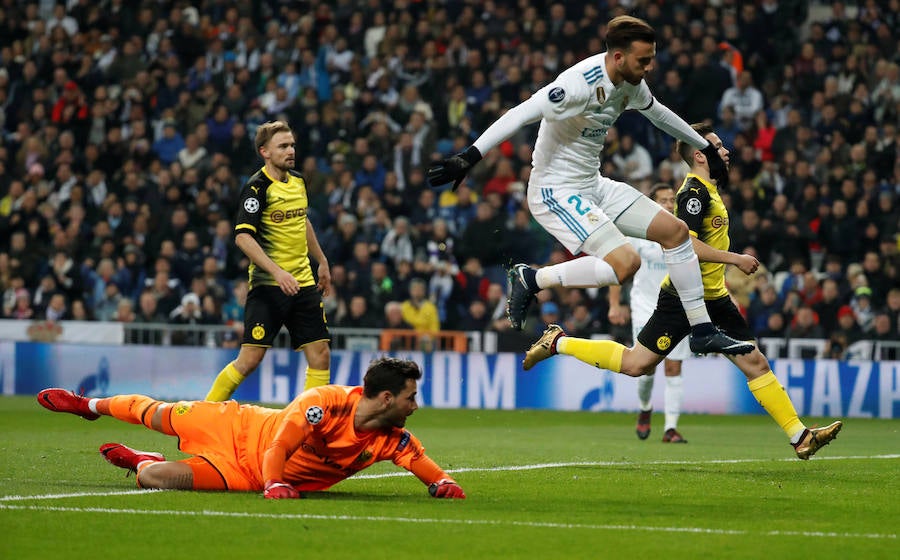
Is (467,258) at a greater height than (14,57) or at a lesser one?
lesser

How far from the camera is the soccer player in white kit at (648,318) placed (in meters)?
13.7

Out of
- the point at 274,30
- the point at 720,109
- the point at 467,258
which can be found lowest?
the point at 467,258

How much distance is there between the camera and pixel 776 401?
9906 mm

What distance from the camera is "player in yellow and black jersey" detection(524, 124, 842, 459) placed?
32.2 feet

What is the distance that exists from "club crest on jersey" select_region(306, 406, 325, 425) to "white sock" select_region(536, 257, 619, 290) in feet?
7.84

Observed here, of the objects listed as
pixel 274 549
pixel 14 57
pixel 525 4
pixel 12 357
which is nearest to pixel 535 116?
pixel 274 549

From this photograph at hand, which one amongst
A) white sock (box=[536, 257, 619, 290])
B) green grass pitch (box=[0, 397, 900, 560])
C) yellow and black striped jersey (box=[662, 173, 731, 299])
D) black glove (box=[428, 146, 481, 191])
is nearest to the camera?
green grass pitch (box=[0, 397, 900, 560])

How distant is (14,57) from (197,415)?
2041cm

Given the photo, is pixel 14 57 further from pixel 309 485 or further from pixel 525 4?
pixel 309 485

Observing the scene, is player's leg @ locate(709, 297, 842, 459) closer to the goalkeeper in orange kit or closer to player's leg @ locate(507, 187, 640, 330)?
player's leg @ locate(507, 187, 640, 330)

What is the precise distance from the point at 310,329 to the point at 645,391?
15.2ft

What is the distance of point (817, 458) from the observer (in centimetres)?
1145

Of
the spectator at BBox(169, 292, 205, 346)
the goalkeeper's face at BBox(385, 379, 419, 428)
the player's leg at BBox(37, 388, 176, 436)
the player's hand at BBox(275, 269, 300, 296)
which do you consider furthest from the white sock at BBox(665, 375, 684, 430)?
the spectator at BBox(169, 292, 205, 346)

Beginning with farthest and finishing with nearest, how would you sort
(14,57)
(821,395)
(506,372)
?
(14,57)
(506,372)
(821,395)
